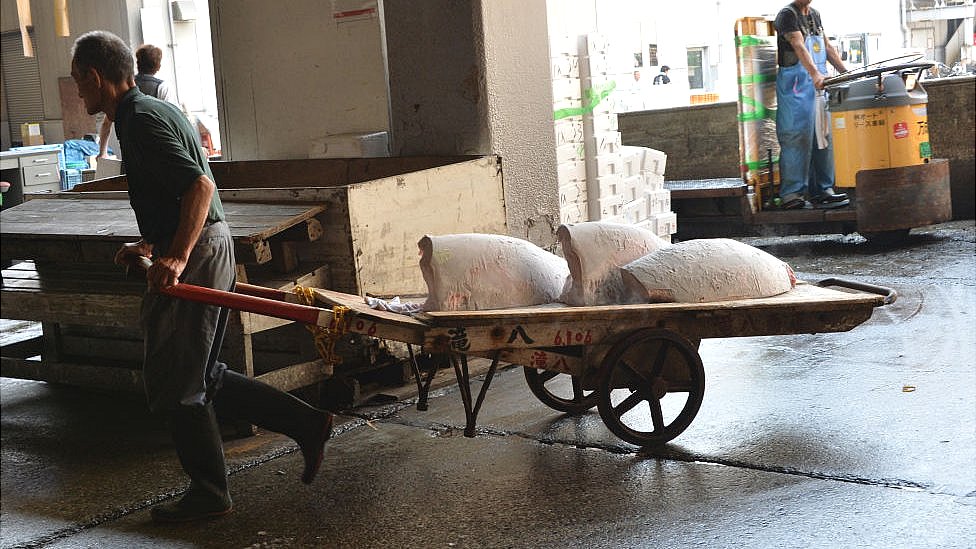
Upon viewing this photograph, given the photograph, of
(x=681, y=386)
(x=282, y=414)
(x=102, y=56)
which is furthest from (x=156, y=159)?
(x=681, y=386)

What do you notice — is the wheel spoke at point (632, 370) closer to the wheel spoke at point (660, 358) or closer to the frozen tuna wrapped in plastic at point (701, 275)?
the wheel spoke at point (660, 358)

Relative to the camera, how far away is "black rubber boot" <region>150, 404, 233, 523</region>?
3969mm

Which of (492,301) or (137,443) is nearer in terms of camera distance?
(492,301)

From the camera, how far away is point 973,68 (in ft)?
37.1

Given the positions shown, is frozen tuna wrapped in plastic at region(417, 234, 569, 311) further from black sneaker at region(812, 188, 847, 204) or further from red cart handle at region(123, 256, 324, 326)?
black sneaker at region(812, 188, 847, 204)

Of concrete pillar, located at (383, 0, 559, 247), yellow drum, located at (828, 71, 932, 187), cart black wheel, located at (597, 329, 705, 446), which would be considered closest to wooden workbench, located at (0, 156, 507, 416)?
concrete pillar, located at (383, 0, 559, 247)

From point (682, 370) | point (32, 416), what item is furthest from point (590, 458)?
point (32, 416)

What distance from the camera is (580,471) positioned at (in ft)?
14.0

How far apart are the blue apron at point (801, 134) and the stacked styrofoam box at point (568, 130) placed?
310 cm

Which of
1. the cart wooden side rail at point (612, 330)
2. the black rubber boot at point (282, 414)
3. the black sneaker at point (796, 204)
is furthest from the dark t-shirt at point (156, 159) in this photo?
the black sneaker at point (796, 204)

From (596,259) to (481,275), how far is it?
50cm

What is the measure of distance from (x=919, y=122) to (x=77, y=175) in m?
11.7

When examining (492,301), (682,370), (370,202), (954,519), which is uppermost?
(370,202)

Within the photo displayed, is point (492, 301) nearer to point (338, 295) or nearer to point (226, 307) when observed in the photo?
point (338, 295)
